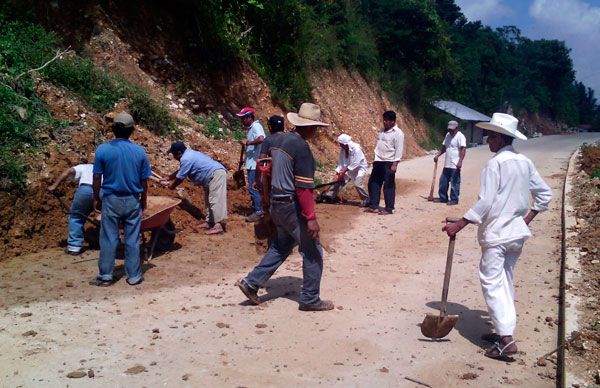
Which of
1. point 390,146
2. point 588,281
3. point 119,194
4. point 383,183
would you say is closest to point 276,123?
point 119,194

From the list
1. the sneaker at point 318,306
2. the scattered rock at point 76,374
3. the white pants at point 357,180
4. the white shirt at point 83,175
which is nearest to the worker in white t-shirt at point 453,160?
the white pants at point 357,180

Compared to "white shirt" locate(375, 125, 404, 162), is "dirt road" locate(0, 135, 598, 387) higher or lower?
lower

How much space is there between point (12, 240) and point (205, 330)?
138 inches

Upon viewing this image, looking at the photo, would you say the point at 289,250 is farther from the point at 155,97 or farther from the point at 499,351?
the point at 155,97

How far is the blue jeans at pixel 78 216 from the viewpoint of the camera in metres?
7.45

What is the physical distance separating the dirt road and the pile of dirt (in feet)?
0.94

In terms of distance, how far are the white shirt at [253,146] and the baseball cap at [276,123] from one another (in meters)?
1.84

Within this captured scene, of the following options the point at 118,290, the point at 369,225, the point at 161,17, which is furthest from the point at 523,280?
the point at 161,17

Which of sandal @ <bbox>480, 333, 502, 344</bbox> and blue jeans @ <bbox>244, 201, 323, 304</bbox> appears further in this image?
blue jeans @ <bbox>244, 201, 323, 304</bbox>

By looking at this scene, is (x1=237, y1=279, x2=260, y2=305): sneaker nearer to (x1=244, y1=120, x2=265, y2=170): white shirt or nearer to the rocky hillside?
the rocky hillside

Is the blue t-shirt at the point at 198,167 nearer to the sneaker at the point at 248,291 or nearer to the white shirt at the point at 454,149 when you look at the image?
the sneaker at the point at 248,291

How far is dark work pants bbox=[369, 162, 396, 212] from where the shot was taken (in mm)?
10867

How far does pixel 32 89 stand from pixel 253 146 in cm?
360

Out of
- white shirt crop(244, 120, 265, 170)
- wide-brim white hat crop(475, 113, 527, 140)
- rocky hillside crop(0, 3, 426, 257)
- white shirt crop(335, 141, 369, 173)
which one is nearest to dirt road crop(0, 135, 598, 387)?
rocky hillside crop(0, 3, 426, 257)
